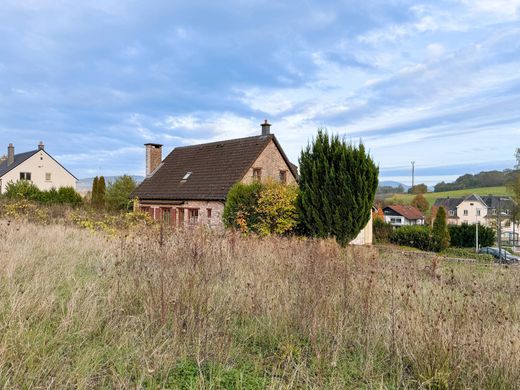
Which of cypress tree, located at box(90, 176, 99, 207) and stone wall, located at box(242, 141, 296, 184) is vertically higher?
stone wall, located at box(242, 141, 296, 184)

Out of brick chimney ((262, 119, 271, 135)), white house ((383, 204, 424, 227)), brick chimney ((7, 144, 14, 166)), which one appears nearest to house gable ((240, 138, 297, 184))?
brick chimney ((262, 119, 271, 135))

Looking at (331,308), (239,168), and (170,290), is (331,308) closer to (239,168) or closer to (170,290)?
(170,290)

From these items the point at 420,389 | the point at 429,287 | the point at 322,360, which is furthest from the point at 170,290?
the point at 429,287

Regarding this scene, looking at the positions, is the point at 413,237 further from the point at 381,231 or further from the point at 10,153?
the point at 10,153

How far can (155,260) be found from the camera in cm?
643

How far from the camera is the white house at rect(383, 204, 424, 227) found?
66938 millimetres

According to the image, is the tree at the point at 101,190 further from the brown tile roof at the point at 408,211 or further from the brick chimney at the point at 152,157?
the brown tile roof at the point at 408,211

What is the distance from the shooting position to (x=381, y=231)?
3412 cm

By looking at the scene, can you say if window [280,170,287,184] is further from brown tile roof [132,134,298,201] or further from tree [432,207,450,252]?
tree [432,207,450,252]

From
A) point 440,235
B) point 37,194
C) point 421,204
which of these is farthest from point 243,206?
point 421,204

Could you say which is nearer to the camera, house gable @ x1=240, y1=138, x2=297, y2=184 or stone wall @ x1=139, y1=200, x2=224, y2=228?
stone wall @ x1=139, y1=200, x2=224, y2=228

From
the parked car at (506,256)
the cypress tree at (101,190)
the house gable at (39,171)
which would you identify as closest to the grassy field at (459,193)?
the parked car at (506,256)

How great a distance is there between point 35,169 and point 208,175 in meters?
33.2

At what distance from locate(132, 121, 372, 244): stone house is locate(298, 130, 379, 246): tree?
6.51m
